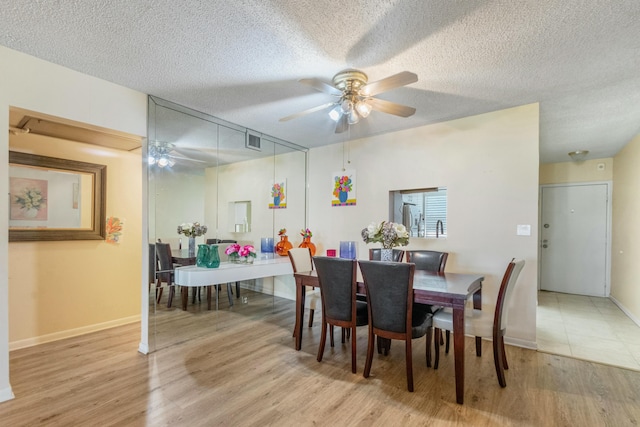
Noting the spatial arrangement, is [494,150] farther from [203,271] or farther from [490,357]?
[203,271]

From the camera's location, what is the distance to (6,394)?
214 cm

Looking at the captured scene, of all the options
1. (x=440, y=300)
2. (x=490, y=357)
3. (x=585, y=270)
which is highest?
(x=440, y=300)

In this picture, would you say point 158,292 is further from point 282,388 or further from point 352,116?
point 352,116

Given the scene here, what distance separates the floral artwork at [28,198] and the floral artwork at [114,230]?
620 mm

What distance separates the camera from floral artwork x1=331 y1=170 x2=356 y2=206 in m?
4.46

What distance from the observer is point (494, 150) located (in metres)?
3.33

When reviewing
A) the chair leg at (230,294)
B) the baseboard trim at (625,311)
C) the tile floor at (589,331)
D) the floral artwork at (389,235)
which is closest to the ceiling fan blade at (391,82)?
the floral artwork at (389,235)

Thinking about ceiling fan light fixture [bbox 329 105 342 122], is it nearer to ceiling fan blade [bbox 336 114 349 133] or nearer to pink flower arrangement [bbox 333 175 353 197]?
ceiling fan blade [bbox 336 114 349 133]

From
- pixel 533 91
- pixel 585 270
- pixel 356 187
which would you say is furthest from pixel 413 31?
pixel 585 270

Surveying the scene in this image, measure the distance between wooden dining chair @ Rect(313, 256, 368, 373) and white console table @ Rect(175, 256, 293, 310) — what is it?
116cm

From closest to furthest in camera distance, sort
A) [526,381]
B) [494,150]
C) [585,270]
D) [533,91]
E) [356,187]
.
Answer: [526,381] < [533,91] < [494,150] < [356,187] < [585,270]

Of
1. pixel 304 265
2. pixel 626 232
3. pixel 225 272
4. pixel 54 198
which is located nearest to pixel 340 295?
pixel 304 265

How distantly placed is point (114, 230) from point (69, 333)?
3.98 ft

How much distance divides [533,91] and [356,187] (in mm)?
2293
